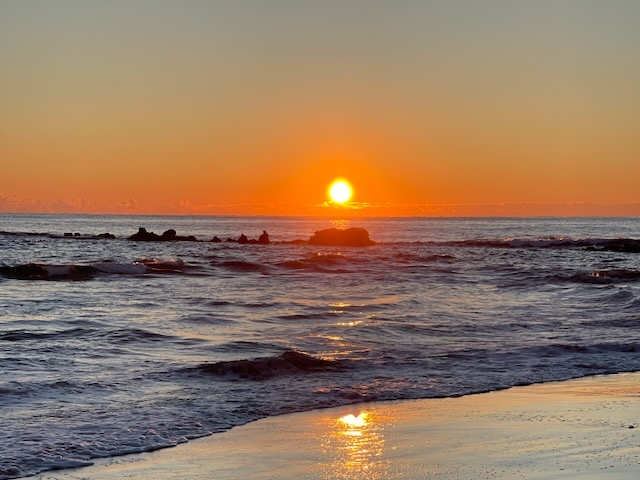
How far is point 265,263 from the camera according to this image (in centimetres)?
4238

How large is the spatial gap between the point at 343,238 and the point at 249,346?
5366 cm

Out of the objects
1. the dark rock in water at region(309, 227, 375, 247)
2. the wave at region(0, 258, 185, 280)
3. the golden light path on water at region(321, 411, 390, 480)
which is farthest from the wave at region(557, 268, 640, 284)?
the dark rock in water at region(309, 227, 375, 247)

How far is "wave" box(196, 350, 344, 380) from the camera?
1331 cm

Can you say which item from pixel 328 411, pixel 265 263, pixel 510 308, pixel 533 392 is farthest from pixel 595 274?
pixel 328 411

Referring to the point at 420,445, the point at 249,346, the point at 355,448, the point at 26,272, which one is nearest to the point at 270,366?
the point at 249,346

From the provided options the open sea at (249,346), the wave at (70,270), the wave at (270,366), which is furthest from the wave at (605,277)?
the wave at (270,366)

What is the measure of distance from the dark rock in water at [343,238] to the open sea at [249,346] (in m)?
33.7

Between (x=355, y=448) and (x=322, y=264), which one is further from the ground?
(x=322, y=264)

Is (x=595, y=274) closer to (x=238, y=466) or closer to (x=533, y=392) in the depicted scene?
(x=533, y=392)

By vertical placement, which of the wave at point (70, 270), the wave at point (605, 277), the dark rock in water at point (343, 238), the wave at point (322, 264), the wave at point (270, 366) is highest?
the dark rock in water at point (343, 238)

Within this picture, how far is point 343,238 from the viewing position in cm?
6944

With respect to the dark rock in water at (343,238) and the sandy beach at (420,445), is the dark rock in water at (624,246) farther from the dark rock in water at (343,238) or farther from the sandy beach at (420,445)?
the sandy beach at (420,445)

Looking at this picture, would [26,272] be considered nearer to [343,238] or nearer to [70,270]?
[70,270]

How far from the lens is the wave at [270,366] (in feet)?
43.7
